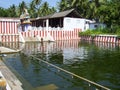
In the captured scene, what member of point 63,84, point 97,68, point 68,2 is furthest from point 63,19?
point 63,84

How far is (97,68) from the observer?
2080 centimetres

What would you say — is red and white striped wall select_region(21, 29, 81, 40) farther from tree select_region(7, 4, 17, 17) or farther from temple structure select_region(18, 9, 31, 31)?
tree select_region(7, 4, 17, 17)

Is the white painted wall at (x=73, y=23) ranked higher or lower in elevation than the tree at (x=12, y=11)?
lower

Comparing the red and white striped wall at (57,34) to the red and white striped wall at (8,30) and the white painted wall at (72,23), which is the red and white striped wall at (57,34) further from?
the red and white striped wall at (8,30)

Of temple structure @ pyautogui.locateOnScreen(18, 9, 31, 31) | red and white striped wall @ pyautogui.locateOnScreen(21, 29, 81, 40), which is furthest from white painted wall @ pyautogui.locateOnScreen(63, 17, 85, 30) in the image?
temple structure @ pyautogui.locateOnScreen(18, 9, 31, 31)

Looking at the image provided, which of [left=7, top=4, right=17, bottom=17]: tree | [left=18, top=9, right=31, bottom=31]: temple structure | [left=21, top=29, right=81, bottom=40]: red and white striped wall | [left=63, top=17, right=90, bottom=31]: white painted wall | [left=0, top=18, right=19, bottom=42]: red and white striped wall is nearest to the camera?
[left=0, top=18, right=19, bottom=42]: red and white striped wall

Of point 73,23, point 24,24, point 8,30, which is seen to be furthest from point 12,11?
point 8,30

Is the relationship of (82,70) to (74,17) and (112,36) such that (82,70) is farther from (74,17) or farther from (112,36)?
(74,17)

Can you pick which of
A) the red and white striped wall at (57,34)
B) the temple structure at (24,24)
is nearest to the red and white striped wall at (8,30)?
the temple structure at (24,24)

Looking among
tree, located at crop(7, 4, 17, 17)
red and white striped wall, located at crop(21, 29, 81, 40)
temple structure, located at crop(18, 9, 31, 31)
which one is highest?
tree, located at crop(7, 4, 17, 17)

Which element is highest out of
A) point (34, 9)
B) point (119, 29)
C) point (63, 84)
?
point (34, 9)

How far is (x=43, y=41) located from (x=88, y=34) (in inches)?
439

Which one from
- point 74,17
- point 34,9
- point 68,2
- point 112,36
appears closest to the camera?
point 112,36

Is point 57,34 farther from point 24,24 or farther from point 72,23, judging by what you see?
point 24,24
